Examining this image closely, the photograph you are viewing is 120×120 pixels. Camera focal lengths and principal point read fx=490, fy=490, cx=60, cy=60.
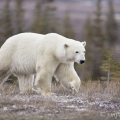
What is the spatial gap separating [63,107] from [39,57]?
2.44 meters

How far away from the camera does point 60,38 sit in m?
11.0

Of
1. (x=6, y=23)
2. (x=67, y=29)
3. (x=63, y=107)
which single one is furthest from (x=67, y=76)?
(x=67, y=29)

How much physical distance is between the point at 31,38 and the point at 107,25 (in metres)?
59.8

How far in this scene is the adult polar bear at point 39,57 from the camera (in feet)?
35.1

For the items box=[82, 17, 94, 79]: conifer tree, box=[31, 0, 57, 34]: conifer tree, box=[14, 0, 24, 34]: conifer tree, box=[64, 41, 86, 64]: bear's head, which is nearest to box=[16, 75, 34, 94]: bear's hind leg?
box=[64, 41, 86, 64]: bear's head

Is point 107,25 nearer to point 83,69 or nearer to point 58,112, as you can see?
point 83,69

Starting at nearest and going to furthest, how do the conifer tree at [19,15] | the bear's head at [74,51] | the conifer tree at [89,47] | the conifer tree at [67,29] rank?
the bear's head at [74,51]
the conifer tree at [89,47]
the conifer tree at [19,15]
the conifer tree at [67,29]

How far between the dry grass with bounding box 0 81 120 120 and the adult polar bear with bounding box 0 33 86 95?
0.83m

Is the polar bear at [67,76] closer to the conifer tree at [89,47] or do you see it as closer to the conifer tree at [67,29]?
the conifer tree at [89,47]

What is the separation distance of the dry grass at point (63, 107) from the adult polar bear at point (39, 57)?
0.83 meters

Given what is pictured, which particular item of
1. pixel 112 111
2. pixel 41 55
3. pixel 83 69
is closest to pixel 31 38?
pixel 41 55

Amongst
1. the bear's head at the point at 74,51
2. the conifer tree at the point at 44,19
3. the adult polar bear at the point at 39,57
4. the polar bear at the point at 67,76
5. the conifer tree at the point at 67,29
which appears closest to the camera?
the bear's head at the point at 74,51

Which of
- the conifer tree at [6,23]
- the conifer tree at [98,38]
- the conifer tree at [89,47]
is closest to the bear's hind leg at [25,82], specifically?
the conifer tree at [89,47]

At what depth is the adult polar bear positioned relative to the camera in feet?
35.1
